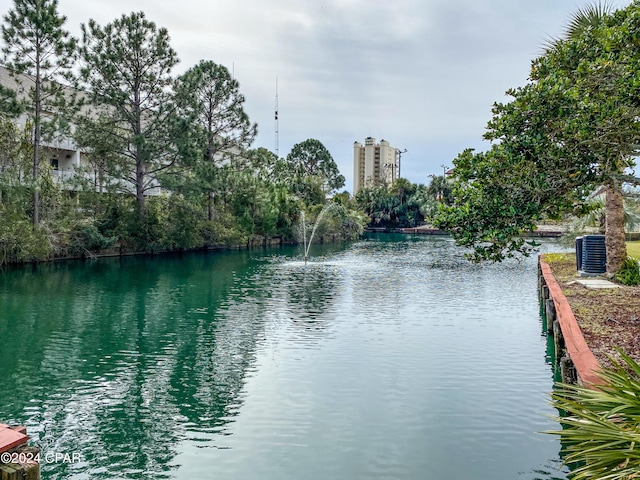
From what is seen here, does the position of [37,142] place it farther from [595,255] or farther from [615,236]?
[615,236]

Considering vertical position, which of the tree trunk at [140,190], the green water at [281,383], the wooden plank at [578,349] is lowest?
the green water at [281,383]

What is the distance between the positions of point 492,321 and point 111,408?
10135 mm

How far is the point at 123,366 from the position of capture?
35.6 ft

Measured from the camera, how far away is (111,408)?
857cm

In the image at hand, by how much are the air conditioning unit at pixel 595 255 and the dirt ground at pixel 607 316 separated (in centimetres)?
63

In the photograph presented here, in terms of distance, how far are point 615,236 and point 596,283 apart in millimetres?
1732

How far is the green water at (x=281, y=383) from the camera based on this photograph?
6.98 meters

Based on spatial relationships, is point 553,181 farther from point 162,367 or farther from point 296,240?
point 296,240

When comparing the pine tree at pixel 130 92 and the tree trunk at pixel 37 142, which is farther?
the pine tree at pixel 130 92

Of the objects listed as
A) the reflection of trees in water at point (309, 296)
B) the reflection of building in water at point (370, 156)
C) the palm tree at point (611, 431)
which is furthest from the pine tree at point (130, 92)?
the reflection of building in water at point (370, 156)

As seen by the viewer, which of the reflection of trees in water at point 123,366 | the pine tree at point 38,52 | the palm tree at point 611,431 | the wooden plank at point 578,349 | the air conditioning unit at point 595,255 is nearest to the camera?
the palm tree at point 611,431

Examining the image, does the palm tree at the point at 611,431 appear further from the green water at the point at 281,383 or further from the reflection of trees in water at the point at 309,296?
the reflection of trees in water at the point at 309,296

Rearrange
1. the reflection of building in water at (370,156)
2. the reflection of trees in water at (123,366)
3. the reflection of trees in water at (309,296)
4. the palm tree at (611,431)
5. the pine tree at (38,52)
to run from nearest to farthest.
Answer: the palm tree at (611,431) < the reflection of trees in water at (123,366) < the reflection of trees in water at (309,296) < the pine tree at (38,52) < the reflection of building in water at (370,156)

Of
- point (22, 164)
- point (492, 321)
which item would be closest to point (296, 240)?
point (22, 164)
